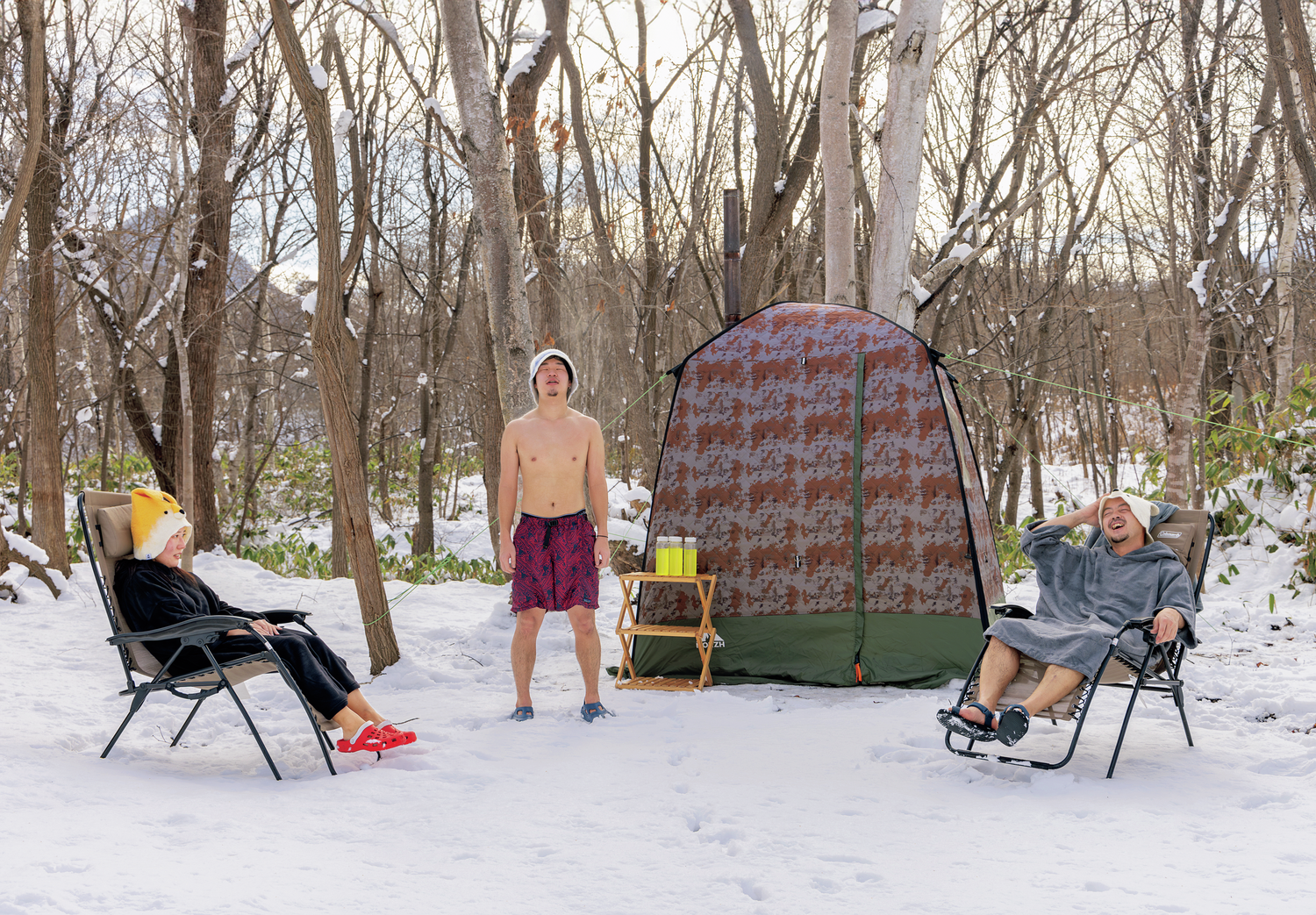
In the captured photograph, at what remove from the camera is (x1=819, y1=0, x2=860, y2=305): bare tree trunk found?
6.71 m

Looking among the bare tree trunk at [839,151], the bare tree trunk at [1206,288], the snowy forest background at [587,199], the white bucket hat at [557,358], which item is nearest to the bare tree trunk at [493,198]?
the snowy forest background at [587,199]

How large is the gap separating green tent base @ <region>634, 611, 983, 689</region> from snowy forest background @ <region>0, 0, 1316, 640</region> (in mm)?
1455

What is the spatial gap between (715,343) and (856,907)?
11.1ft

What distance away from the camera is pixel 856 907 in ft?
7.87

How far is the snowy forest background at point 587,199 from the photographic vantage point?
6539 millimetres

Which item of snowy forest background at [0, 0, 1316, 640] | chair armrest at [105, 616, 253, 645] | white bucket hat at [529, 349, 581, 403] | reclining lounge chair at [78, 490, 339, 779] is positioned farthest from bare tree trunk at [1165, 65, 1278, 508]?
chair armrest at [105, 616, 253, 645]

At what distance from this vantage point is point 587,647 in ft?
14.0

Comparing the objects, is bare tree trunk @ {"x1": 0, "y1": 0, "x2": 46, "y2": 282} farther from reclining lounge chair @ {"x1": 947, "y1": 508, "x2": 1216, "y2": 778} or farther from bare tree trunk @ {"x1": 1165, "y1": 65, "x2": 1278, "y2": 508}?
bare tree trunk @ {"x1": 1165, "y1": 65, "x2": 1278, "y2": 508}

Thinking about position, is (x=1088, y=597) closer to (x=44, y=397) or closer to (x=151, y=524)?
(x=151, y=524)

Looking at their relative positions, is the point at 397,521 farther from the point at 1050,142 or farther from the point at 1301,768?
the point at 1301,768

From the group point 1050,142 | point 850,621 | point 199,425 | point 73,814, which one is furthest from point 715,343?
point 1050,142

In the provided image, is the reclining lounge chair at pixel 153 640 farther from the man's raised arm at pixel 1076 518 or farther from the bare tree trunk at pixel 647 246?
the bare tree trunk at pixel 647 246

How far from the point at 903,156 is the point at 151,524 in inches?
199

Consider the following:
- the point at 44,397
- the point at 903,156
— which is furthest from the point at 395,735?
the point at 903,156
